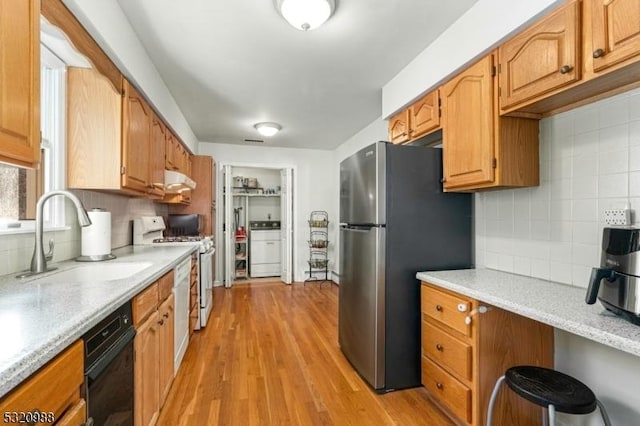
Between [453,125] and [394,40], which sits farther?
[394,40]

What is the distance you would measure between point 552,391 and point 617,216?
855 millimetres

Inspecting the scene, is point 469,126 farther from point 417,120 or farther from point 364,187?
point 364,187

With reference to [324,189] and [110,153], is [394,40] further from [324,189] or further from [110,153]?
[324,189]

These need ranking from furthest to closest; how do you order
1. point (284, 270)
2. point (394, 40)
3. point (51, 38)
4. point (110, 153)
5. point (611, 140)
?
point (284, 270) → point (394, 40) → point (110, 153) → point (51, 38) → point (611, 140)

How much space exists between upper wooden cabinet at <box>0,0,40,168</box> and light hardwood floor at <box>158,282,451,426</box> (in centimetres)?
162

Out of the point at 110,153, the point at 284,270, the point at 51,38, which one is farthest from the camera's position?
the point at 284,270

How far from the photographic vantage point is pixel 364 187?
2289 millimetres

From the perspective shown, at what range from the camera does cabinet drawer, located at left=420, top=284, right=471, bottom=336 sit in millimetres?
1673

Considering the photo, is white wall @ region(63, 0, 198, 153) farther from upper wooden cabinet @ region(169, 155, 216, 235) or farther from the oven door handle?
upper wooden cabinet @ region(169, 155, 216, 235)

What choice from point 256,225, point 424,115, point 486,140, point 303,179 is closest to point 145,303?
point 486,140

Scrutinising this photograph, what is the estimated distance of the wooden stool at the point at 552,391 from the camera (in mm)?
1138

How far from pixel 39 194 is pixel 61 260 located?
419 millimetres

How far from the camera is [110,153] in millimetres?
2033

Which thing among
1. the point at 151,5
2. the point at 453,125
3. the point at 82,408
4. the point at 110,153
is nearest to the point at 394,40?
the point at 453,125
